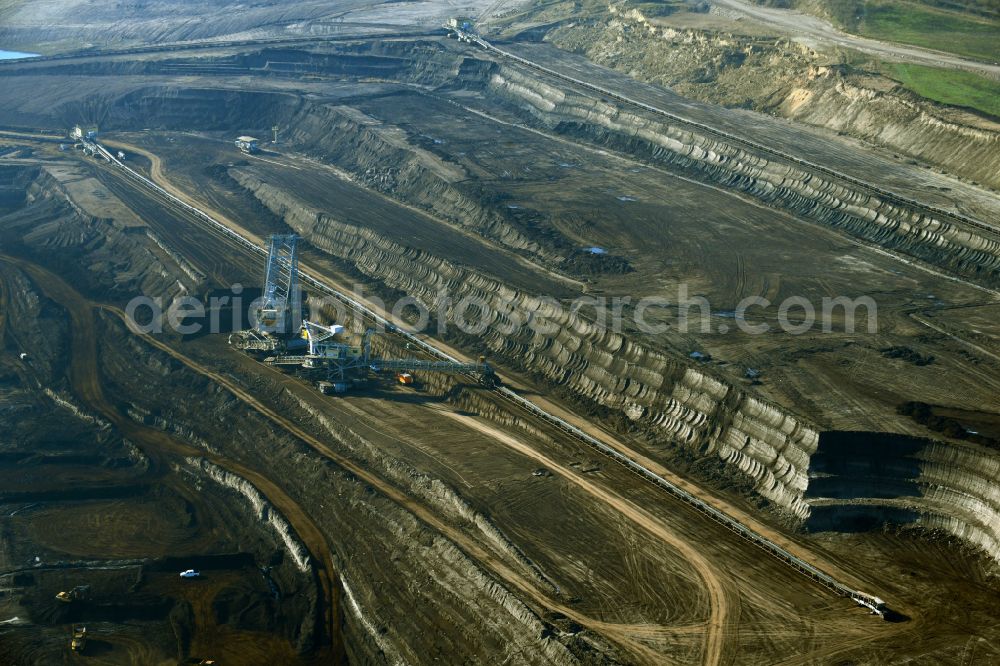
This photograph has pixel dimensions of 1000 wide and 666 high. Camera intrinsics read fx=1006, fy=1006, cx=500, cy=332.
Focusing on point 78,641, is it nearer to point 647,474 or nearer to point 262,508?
point 262,508

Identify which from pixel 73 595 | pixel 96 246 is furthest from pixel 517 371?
pixel 96 246

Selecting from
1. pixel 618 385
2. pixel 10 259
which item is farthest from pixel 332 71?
pixel 618 385

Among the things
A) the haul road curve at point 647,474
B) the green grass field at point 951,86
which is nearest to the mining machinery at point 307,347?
the haul road curve at point 647,474

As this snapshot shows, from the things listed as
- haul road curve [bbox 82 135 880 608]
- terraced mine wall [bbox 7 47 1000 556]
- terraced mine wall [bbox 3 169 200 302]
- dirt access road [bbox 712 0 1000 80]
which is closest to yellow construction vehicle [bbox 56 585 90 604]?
haul road curve [bbox 82 135 880 608]

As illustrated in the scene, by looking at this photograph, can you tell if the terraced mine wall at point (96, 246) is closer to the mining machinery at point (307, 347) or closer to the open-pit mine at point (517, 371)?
the open-pit mine at point (517, 371)

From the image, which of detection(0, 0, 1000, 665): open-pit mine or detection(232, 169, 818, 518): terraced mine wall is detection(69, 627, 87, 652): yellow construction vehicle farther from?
detection(232, 169, 818, 518): terraced mine wall
